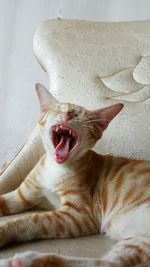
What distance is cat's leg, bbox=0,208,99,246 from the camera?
78 centimetres

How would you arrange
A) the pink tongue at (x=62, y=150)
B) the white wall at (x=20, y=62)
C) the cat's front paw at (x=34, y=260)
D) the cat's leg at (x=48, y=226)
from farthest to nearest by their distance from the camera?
the white wall at (x=20, y=62)
the pink tongue at (x=62, y=150)
the cat's leg at (x=48, y=226)
the cat's front paw at (x=34, y=260)

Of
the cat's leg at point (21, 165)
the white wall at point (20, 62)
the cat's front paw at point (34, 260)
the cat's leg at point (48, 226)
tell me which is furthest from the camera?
the white wall at point (20, 62)

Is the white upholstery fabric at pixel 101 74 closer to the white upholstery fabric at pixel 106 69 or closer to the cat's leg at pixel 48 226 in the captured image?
the white upholstery fabric at pixel 106 69

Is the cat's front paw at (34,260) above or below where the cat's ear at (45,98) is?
below

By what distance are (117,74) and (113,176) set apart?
0.38m

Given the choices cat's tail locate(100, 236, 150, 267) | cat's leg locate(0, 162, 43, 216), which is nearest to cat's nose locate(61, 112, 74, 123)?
cat's leg locate(0, 162, 43, 216)

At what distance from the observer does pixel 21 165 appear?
109 centimetres

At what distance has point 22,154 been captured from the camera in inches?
43.4

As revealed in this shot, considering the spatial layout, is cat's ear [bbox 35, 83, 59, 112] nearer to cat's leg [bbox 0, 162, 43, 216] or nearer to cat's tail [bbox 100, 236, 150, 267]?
cat's leg [bbox 0, 162, 43, 216]

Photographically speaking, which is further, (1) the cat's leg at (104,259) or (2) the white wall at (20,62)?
(2) the white wall at (20,62)

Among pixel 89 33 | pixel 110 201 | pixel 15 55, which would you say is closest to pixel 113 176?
pixel 110 201

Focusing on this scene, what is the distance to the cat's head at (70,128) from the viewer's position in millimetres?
917

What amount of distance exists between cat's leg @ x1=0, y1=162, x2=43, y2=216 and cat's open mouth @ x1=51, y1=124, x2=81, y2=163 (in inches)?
4.4

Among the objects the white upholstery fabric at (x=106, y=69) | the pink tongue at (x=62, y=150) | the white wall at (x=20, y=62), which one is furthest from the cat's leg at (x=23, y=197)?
the white wall at (x=20, y=62)
